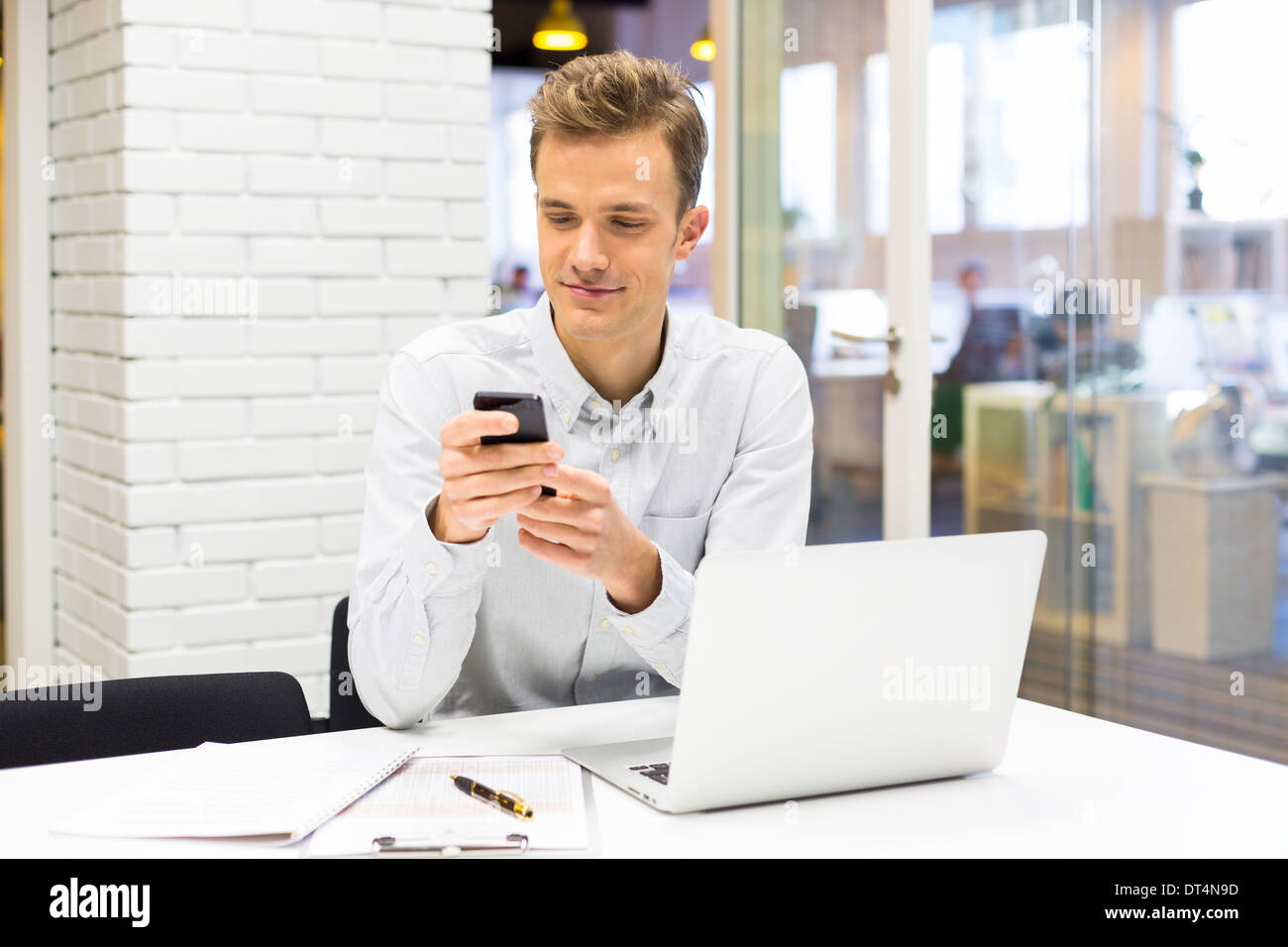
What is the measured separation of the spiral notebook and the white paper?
20mm

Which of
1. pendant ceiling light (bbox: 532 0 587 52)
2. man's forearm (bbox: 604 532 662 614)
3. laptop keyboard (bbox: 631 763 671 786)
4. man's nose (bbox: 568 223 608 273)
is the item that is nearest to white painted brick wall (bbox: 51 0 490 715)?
man's nose (bbox: 568 223 608 273)

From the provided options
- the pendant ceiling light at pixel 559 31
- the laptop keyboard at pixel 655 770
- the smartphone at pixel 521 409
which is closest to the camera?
the smartphone at pixel 521 409

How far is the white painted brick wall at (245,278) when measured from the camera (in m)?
2.61

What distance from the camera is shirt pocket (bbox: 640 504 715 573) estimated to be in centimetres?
184

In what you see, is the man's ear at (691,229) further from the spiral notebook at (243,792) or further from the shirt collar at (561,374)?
the spiral notebook at (243,792)

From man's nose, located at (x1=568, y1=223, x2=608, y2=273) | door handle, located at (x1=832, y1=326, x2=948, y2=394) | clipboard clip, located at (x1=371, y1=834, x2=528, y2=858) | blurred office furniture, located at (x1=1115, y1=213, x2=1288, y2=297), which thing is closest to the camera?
clipboard clip, located at (x1=371, y1=834, x2=528, y2=858)

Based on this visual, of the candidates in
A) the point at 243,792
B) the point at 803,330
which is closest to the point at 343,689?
the point at 243,792

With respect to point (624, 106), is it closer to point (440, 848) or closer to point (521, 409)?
point (521, 409)

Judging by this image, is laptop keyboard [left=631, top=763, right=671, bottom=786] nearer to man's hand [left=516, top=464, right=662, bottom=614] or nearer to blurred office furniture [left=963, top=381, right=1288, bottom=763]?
man's hand [left=516, top=464, right=662, bottom=614]

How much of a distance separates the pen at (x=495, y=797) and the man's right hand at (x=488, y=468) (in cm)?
26

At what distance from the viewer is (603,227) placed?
166 centimetres

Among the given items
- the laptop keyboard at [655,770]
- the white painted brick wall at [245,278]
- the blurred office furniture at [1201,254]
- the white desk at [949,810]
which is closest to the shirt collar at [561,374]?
the white desk at [949,810]
